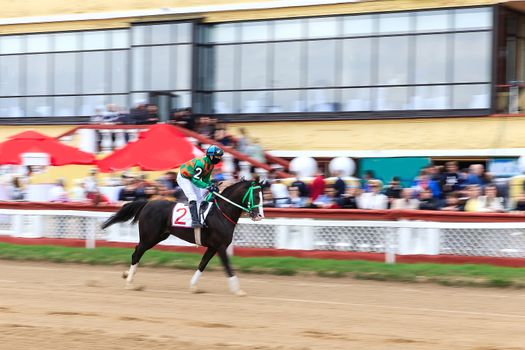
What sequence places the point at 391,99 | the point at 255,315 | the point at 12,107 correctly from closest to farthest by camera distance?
the point at 255,315 < the point at 391,99 < the point at 12,107

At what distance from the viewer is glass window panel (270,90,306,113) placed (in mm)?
25578

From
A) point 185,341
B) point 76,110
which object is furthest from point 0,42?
point 185,341

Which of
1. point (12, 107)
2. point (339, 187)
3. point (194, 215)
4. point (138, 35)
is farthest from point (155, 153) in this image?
point (12, 107)

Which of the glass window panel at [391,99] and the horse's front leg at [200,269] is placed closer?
the horse's front leg at [200,269]

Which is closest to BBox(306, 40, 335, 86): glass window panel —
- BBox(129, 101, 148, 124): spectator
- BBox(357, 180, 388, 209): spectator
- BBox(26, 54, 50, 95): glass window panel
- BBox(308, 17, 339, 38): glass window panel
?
A: BBox(308, 17, 339, 38): glass window panel

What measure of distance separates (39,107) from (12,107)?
125 cm

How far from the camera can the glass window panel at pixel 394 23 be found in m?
23.9

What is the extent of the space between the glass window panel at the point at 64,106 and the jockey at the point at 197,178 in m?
16.4

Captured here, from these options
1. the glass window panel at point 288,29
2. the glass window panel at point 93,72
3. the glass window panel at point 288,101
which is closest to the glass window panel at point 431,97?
the glass window panel at point 288,101

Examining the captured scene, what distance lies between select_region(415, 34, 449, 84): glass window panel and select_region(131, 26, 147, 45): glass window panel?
886 centimetres

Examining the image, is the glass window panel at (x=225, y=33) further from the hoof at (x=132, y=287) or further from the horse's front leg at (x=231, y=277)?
the horse's front leg at (x=231, y=277)

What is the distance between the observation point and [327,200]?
732 inches

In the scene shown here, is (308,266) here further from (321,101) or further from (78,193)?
(321,101)

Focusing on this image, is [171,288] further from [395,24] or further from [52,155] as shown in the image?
[395,24]
